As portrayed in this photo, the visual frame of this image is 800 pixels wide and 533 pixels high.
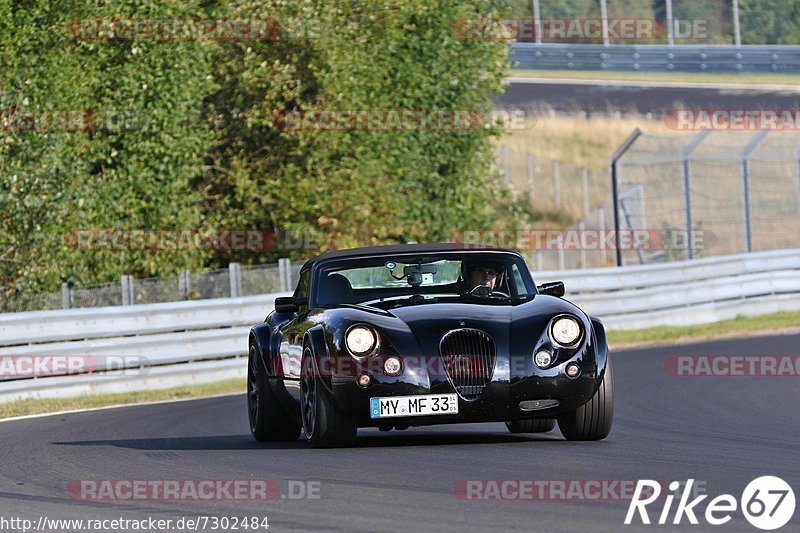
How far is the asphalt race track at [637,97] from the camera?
4544 cm

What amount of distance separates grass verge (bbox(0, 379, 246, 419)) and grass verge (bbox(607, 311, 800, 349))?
6.06 meters

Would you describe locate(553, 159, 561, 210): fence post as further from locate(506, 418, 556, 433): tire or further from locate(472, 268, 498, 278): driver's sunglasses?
locate(506, 418, 556, 433): tire

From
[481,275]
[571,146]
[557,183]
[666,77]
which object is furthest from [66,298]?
[666,77]

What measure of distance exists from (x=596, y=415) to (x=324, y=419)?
1639 mm

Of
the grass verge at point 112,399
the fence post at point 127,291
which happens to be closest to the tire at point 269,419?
the grass verge at point 112,399

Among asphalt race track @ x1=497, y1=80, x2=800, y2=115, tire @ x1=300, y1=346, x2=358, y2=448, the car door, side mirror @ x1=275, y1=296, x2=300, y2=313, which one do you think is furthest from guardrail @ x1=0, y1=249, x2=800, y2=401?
asphalt race track @ x1=497, y1=80, x2=800, y2=115

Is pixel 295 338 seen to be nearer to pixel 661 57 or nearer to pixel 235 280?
pixel 235 280

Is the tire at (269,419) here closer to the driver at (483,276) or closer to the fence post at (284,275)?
the driver at (483,276)

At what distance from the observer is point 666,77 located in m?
51.0

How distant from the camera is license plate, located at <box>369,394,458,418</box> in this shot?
29.1ft

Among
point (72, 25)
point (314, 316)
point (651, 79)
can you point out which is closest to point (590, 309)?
point (72, 25)

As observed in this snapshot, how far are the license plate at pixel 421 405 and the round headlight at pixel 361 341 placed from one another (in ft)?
0.99

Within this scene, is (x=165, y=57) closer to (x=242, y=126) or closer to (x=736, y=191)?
(x=242, y=126)

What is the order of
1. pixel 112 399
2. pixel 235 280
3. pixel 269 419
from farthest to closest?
pixel 235 280 → pixel 112 399 → pixel 269 419
